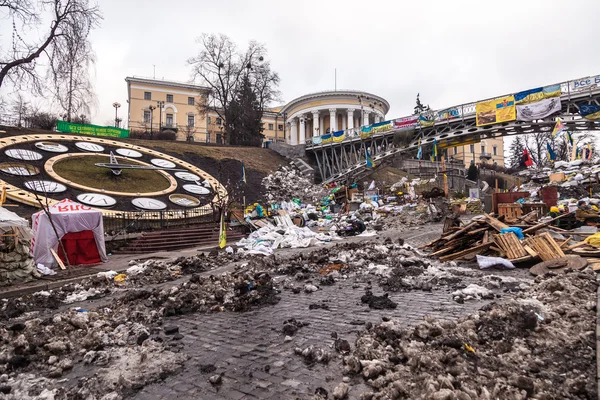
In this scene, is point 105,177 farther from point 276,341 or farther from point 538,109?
point 538,109

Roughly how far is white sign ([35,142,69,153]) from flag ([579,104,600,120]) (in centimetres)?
3456

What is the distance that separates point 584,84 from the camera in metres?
23.0

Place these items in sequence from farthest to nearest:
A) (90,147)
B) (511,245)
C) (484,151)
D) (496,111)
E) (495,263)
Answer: (484,151) < (496,111) < (90,147) < (511,245) < (495,263)

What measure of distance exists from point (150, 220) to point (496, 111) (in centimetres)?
2540

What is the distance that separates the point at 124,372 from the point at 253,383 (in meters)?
1.50

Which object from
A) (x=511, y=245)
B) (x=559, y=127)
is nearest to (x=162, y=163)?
(x=511, y=245)

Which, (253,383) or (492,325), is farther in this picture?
(492,325)

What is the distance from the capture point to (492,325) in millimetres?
4047

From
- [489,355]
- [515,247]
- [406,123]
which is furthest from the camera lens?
[406,123]

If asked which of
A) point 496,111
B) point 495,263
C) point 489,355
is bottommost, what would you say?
point 489,355

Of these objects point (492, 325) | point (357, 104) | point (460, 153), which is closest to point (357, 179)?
point (357, 104)

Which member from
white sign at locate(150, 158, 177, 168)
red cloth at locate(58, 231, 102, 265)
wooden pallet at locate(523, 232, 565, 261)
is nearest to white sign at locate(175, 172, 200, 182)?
white sign at locate(150, 158, 177, 168)

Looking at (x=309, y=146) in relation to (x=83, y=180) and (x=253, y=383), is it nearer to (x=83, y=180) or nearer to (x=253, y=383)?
(x=83, y=180)

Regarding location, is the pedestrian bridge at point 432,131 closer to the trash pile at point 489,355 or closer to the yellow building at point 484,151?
the trash pile at point 489,355
